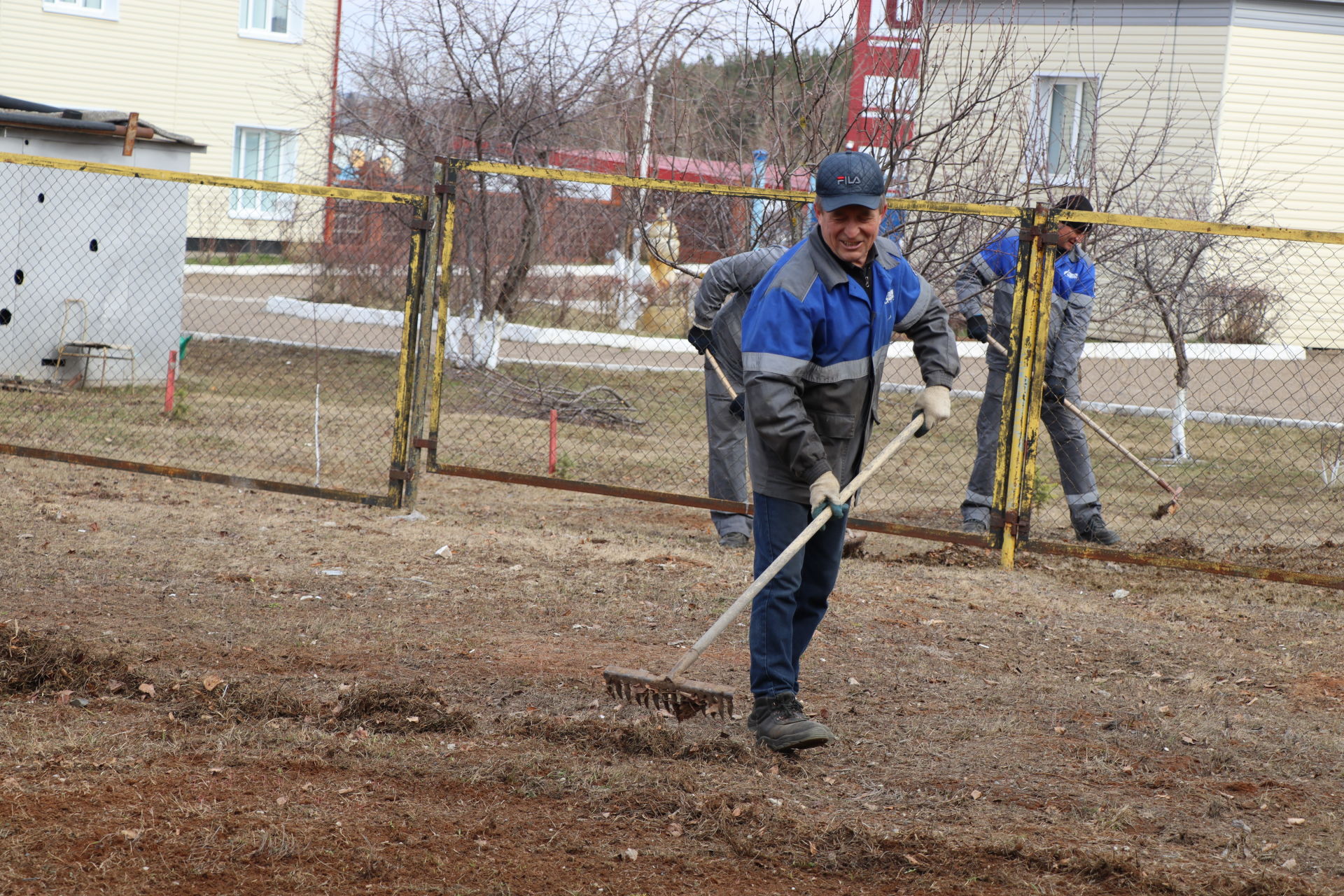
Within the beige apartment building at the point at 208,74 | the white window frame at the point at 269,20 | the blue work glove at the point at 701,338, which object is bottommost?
the blue work glove at the point at 701,338

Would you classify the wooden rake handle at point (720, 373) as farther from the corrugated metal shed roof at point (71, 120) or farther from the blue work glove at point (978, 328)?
the corrugated metal shed roof at point (71, 120)

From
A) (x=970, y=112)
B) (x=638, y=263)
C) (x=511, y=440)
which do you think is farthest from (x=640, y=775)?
(x=638, y=263)

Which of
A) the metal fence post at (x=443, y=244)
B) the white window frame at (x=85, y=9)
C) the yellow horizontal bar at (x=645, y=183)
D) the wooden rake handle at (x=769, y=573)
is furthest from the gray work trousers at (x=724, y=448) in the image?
the white window frame at (x=85, y=9)

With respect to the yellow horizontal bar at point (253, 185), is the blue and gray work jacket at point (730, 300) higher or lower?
lower

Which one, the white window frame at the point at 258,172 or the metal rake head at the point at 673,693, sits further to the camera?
the white window frame at the point at 258,172

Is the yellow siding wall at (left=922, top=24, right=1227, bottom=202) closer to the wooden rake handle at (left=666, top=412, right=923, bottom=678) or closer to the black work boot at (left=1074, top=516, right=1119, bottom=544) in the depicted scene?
the black work boot at (left=1074, top=516, right=1119, bottom=544)

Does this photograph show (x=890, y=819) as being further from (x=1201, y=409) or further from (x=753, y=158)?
(x=1201, y=409)

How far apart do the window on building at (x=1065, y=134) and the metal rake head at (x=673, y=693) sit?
673cm

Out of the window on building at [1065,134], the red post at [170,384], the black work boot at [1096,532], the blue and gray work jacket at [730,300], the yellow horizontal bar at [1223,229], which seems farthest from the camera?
the window on building at [1065,134]

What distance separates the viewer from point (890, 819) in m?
3.39

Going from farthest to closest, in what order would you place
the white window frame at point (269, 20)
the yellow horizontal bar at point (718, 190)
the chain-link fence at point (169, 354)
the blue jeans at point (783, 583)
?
the white window frame at point (269, 20), the chain-link fence at point (169, 354), the yellow horizontal bar at point (718, 190), the blue jeans at point (783, 583)

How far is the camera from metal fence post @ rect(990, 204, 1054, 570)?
20.8 feet

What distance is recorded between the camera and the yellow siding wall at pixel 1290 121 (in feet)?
57.4

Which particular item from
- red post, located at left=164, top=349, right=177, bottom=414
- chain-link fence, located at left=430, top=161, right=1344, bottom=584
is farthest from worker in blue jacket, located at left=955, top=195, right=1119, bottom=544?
red post, located at left=164, top=349, right=177, bottom=414
